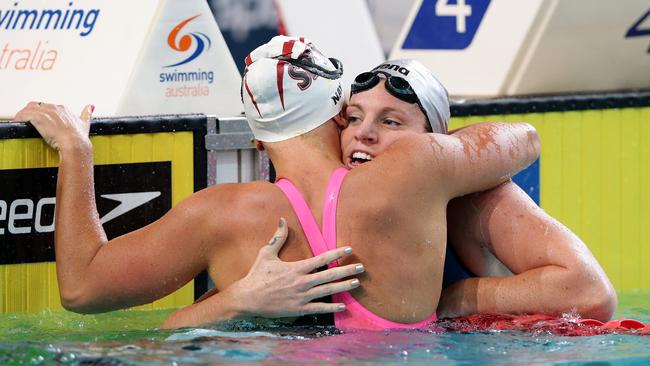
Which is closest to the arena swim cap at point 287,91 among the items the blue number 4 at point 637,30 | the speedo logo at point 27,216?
the speedo logo at point 27,216

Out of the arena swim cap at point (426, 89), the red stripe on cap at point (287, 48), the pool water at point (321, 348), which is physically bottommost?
the pool water at point (321, 348)

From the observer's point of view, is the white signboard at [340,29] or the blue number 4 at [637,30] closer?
the white signboard at [340,29]

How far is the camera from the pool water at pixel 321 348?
10.5 feet

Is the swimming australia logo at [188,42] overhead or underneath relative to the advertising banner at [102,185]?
overhead

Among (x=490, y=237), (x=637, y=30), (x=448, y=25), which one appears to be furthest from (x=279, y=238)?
(x=637, y=30)

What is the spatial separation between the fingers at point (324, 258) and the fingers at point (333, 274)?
24 millimetres

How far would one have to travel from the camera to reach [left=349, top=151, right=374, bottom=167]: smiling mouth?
149 inches

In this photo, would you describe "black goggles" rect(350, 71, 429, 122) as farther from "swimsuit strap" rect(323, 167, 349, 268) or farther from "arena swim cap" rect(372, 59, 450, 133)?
"swimsuit strap" rect(323, 167, 349, 268)

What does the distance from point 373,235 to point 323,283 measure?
21 centimetres

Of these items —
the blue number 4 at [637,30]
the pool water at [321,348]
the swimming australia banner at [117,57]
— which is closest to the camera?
the pool water at [321,348]

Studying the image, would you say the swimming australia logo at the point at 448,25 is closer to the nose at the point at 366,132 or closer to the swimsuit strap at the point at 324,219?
the nose at the point at 366,132

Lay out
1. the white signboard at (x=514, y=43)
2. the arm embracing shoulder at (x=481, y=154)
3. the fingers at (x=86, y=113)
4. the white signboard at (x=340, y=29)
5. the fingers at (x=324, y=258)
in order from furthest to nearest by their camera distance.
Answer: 1. the white signboard at (x=514, y=43)
2. the white signboard at (x=340, y=29)
3. the fingers at (x=86, y=113)
4. the arm embracing shoulder at (x=481, y=154)
5. the fingers at (x=324, y=258)

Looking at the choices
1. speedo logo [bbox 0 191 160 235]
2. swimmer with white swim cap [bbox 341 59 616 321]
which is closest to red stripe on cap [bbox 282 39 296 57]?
swimmer with white swim cap [bbox 341 59 616 321]

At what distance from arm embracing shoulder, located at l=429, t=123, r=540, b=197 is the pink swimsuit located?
1.05ft
